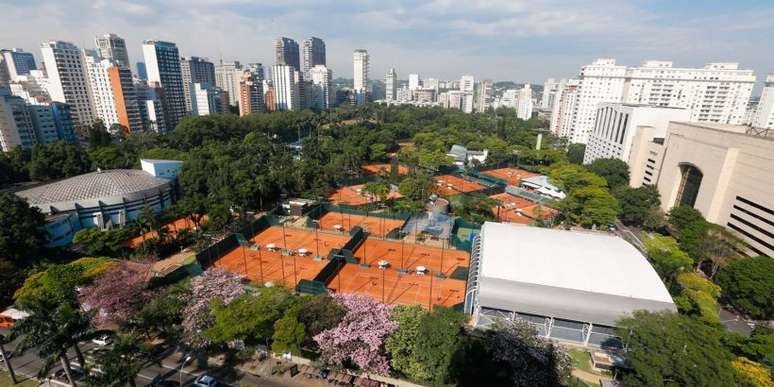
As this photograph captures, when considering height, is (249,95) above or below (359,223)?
above

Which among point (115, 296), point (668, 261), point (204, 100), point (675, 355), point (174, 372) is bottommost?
point (174, 372)

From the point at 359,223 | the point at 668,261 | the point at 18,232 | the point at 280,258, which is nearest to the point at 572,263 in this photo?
the point at 668,261

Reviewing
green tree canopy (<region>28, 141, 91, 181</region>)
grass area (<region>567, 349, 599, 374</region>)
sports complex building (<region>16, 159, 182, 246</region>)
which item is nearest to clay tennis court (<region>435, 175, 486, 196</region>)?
grass area (<region>567, 349, 599, 374</region>)

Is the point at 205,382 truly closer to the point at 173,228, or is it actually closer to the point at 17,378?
the point at 17,378

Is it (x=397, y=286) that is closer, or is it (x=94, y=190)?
(x=397, y=286)

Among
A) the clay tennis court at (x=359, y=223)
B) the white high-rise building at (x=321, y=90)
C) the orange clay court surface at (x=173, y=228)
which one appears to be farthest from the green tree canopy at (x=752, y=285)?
the white high-rise building at (x=321, y=90)

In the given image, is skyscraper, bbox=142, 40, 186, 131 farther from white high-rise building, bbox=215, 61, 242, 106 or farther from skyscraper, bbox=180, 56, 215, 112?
white high-rise building, bbox=215, 61, 242, 106
